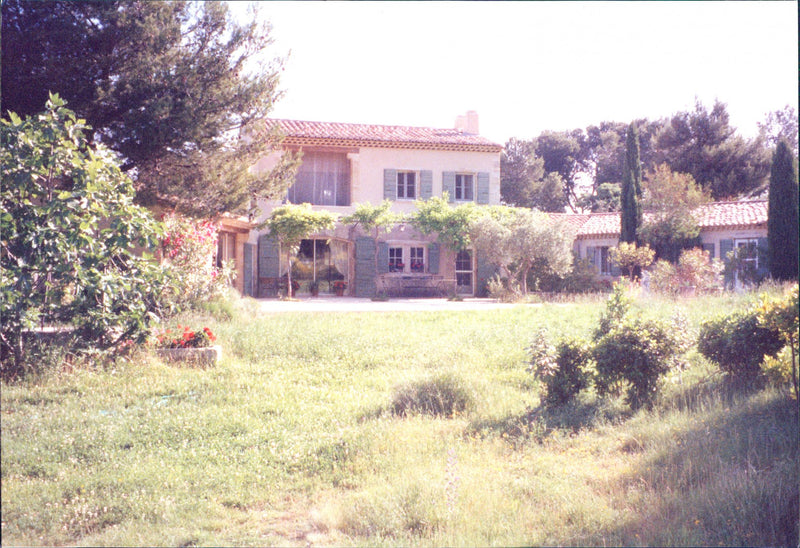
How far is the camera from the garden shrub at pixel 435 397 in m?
5.18

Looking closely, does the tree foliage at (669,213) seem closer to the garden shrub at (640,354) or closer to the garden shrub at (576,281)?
the garden shrub at (576,281)

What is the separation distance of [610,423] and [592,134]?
823 cm

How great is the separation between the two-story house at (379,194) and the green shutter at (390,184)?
0.11 ft

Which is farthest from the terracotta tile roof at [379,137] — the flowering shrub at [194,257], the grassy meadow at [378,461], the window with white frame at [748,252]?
the grassy meadow at [378,461]

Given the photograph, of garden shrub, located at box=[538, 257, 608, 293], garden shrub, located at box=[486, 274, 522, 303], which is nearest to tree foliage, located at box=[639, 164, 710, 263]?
garden shrub, located at box=[538, 257, 608, 293]

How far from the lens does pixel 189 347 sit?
258 inches

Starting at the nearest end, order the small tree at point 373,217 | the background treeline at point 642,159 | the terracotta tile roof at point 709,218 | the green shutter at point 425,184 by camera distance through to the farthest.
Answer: the background treeline at point 642,159
the terracotta tile roof at point 709,218
the small tree at point 373,217
the green shutter at point 425,184

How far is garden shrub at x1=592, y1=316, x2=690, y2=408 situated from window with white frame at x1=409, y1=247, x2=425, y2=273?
13683mm

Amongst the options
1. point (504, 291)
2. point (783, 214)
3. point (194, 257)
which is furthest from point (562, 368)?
point (504, 291)

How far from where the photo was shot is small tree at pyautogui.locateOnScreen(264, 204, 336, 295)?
1562cm

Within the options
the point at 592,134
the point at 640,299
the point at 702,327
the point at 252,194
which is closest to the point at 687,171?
the point at 592,134

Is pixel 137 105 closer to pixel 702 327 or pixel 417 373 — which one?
pixel 417 373

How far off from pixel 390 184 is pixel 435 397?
549 inches

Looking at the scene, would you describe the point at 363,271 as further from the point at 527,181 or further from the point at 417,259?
the point at 527,181
